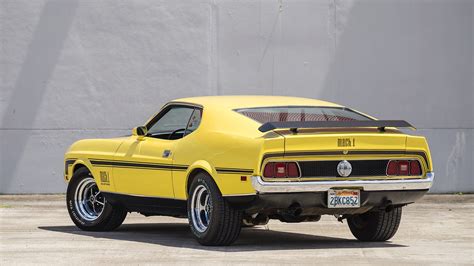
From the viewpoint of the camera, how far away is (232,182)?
11.0m

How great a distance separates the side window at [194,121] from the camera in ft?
39.4

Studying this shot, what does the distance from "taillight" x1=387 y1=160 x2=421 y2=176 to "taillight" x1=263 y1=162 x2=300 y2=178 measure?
0.95m

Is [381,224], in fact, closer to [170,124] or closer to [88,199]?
[170,124]

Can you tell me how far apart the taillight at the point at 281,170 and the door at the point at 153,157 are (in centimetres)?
148

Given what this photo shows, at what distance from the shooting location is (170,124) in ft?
41.6

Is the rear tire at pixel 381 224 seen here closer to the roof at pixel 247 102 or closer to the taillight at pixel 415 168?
the taillight at pixel 415 168

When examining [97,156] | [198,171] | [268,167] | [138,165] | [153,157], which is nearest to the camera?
[268,167]

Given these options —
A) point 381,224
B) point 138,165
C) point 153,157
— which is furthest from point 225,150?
point 381,224

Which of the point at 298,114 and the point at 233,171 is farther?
the point at 298,114

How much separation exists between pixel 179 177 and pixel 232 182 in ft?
3.22

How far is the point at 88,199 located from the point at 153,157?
62.2 inches

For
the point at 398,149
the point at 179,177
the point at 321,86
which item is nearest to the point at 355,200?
the point at 398,149

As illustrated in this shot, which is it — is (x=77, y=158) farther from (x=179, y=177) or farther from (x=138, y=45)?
(x=138, y=45)

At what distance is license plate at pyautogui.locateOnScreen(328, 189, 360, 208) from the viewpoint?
1097 cm
